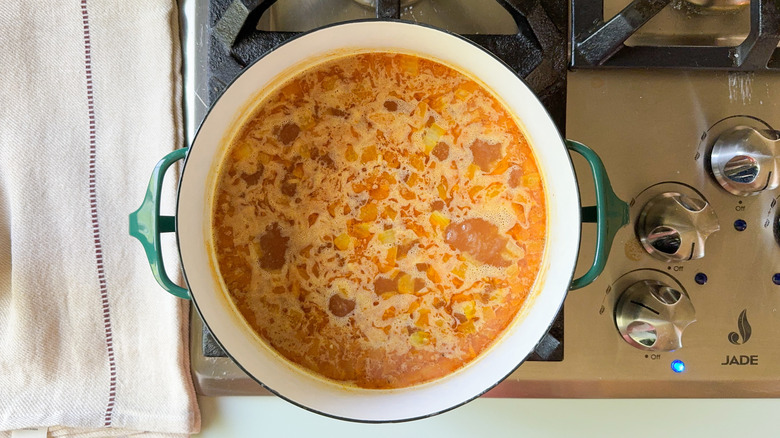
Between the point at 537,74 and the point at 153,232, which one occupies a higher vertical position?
the point at 537,74

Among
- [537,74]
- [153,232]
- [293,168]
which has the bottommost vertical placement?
[153,232]

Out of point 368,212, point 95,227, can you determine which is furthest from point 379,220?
point 95,227

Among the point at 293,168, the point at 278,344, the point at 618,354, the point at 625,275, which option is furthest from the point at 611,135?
the point at 278,344

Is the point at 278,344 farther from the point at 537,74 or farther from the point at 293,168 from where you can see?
the point at 537,74

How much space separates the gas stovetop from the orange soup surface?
0.08m

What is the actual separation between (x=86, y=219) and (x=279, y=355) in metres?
0.33

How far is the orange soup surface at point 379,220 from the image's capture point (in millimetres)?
711

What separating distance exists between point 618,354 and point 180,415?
0.61 m

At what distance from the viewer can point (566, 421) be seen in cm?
79

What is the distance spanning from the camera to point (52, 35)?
0.73m

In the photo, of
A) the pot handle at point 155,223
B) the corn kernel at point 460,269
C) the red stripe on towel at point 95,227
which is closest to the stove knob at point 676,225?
the corn kernel at point 460,269

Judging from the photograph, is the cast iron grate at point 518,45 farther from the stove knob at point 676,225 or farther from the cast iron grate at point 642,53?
the stove knob at point 676,225

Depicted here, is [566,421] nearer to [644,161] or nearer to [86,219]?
[644,161]

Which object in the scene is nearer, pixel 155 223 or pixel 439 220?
pixel 155 223
